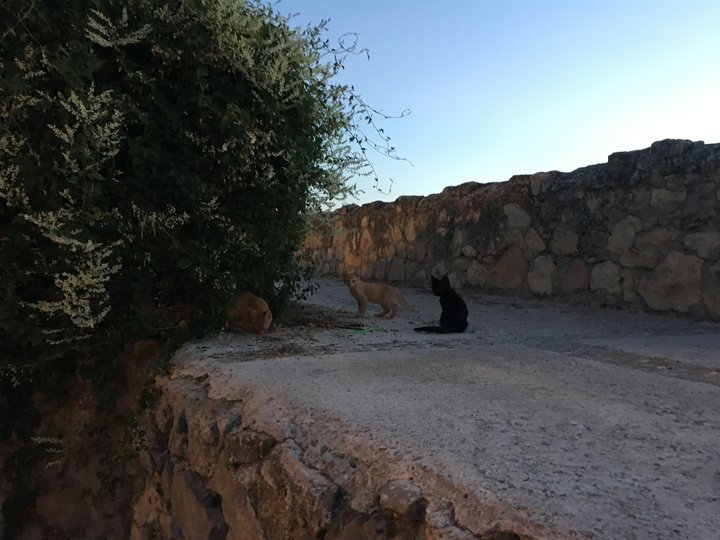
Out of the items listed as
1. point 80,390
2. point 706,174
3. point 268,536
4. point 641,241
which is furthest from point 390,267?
point 268,536

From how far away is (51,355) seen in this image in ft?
8.12

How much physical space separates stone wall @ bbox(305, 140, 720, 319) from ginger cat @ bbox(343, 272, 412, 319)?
1.43 ft

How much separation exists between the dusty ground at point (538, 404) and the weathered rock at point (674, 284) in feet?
1.04

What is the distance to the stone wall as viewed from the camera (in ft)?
11.8

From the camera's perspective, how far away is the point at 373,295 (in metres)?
4.12

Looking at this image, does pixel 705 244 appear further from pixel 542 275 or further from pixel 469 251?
pixel 469 251

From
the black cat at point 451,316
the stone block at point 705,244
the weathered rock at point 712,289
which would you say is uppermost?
the stone block at point 705,244

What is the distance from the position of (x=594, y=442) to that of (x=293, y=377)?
106 cm

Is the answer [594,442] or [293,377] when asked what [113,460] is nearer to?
[293,377]

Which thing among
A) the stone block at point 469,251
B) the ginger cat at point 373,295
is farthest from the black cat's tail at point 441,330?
the stone block at point 469,251

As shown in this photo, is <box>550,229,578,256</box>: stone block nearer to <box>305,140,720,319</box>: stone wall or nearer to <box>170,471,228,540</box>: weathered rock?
<box>305,140,720,319</box>: stone wall

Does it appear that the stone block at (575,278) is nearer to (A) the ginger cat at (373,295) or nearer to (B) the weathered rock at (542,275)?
(B) the weathered rock at (542,275)

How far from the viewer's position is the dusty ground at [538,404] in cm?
98

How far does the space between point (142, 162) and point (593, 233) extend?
10.9 ft
